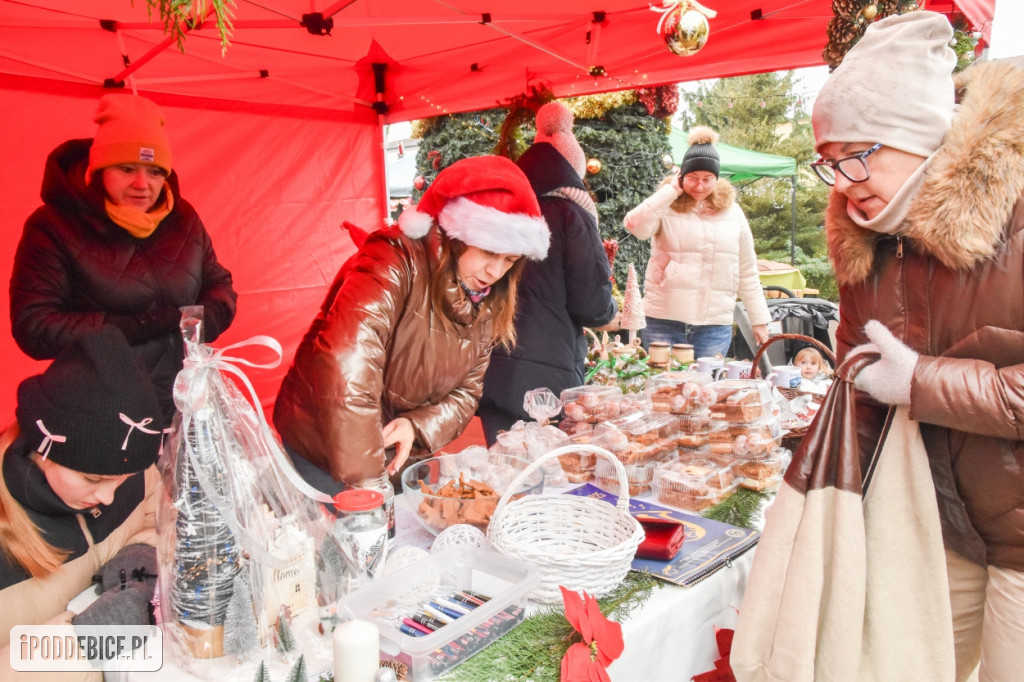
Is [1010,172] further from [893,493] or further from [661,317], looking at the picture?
[661,317]

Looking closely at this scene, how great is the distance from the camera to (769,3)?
3506mm

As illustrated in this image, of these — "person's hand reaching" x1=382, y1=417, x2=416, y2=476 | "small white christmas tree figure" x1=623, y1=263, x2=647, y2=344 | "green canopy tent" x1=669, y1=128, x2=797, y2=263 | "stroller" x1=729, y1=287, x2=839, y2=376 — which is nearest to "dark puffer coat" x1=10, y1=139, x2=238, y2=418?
"person's hand reaching" x1=382, y1=417, x2=416, y2=476

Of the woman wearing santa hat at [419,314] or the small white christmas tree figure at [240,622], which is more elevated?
the woman wearing santa hat at [419,314]

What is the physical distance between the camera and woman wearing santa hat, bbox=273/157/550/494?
189cm

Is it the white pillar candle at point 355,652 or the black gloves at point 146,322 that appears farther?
the black gloves at point 146,322

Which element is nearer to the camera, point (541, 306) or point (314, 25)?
Result: point (541, 306)

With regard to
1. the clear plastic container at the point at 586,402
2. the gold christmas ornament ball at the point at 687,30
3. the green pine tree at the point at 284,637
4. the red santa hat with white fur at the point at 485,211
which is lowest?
the green pine tree at the point at 284,637

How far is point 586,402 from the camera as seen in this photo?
7.52 ft

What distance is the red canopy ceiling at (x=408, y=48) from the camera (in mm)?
3309

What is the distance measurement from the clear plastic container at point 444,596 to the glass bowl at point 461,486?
0.83ft

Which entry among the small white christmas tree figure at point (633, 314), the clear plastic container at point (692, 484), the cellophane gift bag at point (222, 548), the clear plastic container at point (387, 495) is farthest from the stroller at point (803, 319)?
the cellophane gift bag at point (222, 548)

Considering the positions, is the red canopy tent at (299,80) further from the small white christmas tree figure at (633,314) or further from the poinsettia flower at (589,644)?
the poinsettia flower at (589,644)

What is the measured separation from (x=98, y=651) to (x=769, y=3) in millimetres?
4020

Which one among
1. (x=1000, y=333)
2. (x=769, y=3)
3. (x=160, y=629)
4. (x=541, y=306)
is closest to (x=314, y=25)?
(x=541, y=306)
